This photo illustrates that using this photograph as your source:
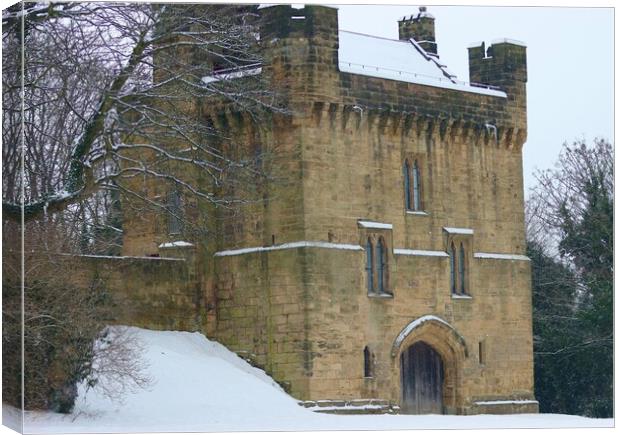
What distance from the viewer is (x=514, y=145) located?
149 feet

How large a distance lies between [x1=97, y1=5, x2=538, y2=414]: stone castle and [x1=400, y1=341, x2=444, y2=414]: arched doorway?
44 mm

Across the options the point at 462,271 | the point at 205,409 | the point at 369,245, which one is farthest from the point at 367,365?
Result: the point at 205,409

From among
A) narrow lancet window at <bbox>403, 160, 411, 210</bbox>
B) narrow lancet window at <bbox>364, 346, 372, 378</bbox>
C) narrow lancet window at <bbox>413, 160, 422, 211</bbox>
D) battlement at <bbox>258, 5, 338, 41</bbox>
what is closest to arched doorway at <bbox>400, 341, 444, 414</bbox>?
narrow lancet window at <bbox>364, 346, 372, 378</bbox>

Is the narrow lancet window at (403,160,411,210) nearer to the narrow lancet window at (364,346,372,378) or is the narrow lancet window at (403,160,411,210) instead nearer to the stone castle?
the stone castle

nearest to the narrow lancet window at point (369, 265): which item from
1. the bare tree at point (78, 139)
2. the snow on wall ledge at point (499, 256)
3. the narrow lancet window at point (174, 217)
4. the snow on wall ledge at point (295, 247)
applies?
the snow on wall ledge at point (295, 247)

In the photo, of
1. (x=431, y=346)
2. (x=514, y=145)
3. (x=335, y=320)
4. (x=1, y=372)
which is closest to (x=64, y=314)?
(x=1, y=372)

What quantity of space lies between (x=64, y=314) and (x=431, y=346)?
11.6 metres

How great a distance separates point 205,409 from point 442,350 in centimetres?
810

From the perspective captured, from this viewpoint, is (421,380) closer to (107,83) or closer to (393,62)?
(393,62)

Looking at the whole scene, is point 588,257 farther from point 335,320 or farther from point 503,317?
point 335,320

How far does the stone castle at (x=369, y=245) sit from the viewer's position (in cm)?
4050

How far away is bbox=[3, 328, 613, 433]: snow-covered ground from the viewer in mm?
34375

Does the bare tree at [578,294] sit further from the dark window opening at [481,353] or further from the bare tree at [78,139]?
the bare tree at [78,139]

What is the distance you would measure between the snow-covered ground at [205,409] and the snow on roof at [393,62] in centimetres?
680
